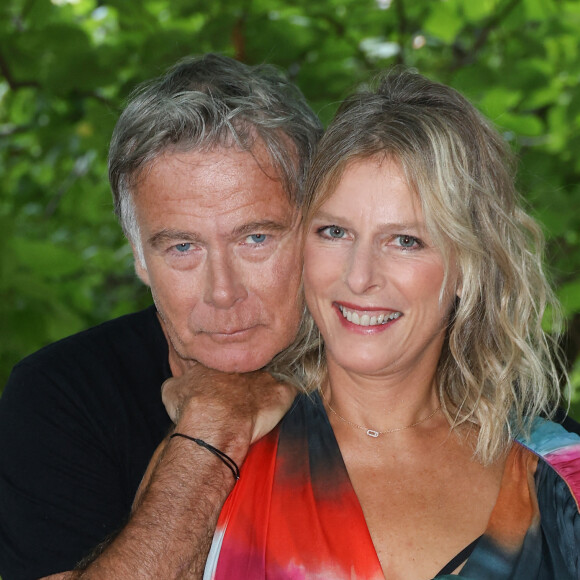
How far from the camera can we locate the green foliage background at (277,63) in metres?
3.20

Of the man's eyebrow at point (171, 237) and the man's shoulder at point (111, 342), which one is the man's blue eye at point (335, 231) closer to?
the man's eyebrow at point (171, 237)

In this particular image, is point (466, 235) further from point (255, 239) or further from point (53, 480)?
point (53, 480)

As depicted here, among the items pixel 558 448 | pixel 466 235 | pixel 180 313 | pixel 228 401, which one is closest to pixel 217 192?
pixel 180 313

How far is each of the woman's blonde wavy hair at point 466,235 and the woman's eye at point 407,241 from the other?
5 cm

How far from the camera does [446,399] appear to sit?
8.38 ft

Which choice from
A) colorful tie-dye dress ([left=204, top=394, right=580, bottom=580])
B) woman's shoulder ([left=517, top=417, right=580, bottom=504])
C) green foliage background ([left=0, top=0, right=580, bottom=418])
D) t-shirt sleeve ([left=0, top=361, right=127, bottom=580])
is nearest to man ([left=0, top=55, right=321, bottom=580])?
t-shirt sleeve ([left=0, top=361, right=127, bottom=580])

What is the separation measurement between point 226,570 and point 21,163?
2567 millimetres

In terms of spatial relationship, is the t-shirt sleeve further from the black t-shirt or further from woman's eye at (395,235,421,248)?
woman's eye at (395,235,421,248)

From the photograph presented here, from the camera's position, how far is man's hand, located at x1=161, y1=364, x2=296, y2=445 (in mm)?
2330

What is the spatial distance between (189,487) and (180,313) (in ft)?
1.81

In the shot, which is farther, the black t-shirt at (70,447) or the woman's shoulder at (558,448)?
the black t-shirt at (70,447)

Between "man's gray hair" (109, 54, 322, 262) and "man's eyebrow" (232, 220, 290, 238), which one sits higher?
"man's gray hair" (109, 54, 322, 262)

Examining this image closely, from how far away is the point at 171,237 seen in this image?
2506mm

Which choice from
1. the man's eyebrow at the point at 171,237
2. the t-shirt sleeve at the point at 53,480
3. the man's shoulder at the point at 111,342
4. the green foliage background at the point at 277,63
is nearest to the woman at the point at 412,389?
the man's eyebrow at the point at 171,237
